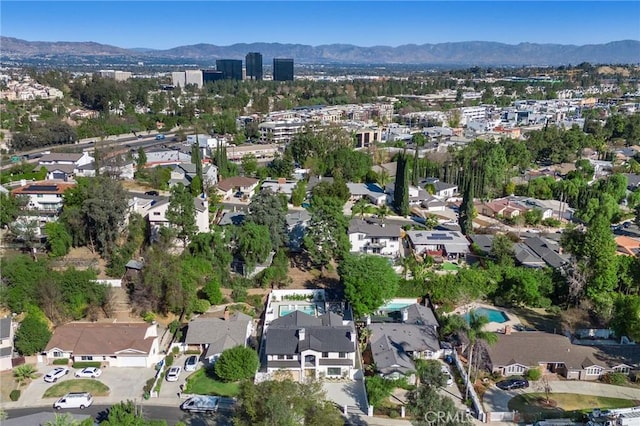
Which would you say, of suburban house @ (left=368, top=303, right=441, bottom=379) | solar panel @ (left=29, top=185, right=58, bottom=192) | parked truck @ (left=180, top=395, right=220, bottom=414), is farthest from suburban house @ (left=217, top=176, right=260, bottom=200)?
parked truck @ (left=180, top=395, right=220, bottom=414)

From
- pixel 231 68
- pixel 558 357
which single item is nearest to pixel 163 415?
pixel 558 357

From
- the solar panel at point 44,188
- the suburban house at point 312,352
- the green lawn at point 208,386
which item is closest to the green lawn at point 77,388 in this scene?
the green lawn at point 208,386

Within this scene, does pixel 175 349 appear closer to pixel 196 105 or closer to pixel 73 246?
pixel 73 246

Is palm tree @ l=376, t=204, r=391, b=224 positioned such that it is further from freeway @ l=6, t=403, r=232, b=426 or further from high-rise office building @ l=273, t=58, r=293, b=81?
high-rise office building @ l=273, t=58, r=293, b=81

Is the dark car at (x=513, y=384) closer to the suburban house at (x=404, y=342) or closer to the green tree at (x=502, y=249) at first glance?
the suburban house at (x=404, y=342)

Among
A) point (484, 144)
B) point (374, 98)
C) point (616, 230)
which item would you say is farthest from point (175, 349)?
point (374, 98)

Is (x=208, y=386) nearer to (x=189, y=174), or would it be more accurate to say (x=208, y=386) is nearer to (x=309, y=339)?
(x=309, y=339)
